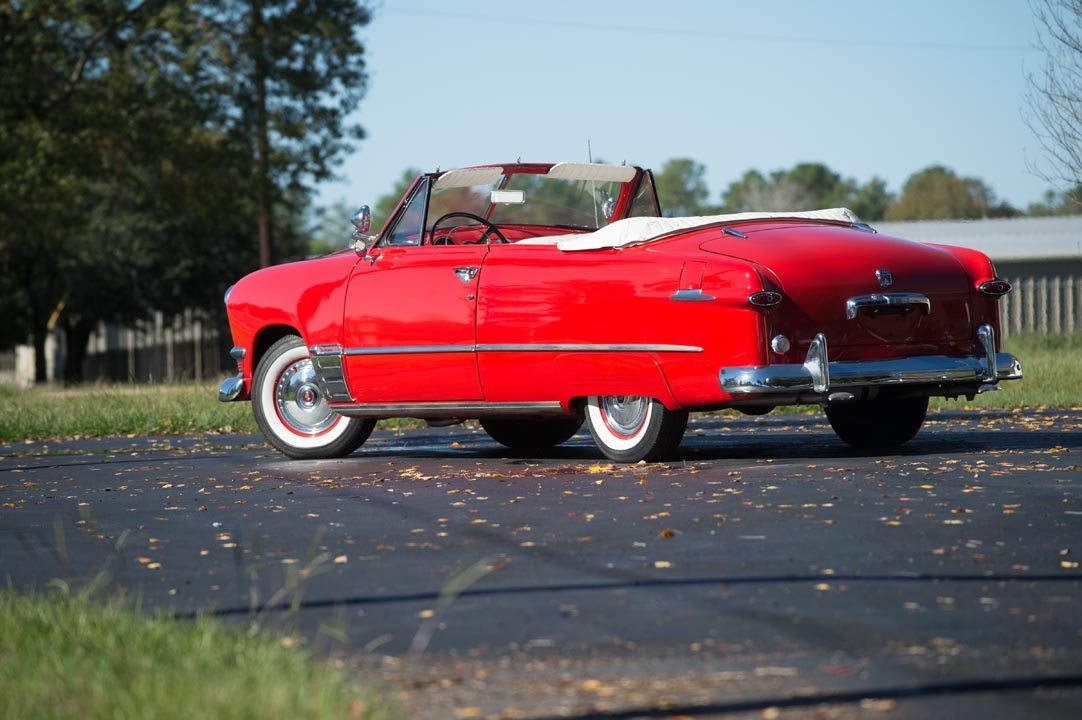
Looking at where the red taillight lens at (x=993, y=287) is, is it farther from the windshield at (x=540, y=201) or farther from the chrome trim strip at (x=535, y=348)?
the windshield at (x=540, y=201)

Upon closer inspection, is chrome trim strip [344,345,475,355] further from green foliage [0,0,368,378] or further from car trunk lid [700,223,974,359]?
green foliage [0,0,368,378]

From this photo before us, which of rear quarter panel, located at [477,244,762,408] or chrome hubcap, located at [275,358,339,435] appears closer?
rear quarter panel, located at [477,244,762,408]

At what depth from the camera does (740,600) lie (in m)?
4.73

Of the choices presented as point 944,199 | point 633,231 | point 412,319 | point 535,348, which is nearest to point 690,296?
point 633,231

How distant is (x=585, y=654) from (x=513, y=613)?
0.59 m

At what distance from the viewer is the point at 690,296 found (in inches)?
322

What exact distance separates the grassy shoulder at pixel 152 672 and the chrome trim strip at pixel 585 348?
4201 millimetres

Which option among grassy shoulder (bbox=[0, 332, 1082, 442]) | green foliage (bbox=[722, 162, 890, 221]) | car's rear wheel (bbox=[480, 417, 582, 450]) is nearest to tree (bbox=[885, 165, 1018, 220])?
green foliage (bbox=[722, 162, 890, 221])

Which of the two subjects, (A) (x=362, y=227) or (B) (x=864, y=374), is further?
Answer: (A) (x=362, y=227)

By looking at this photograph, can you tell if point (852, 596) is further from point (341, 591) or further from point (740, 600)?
point (341, 591)

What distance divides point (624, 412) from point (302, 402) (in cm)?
256

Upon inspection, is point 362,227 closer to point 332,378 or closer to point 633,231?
point 332,378

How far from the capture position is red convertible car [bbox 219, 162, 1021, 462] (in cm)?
819

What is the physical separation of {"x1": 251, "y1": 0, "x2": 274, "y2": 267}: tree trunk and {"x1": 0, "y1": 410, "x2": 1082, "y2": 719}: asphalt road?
A: 22194 mm
